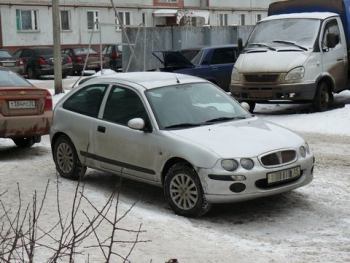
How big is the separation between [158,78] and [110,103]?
0.67 m

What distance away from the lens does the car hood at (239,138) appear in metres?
6.32

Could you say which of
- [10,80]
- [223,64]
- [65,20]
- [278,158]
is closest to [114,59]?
[65,20]

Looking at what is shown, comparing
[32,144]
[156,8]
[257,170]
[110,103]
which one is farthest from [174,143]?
[156,8]

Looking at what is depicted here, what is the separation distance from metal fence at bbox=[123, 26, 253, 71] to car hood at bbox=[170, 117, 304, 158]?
1625 centimetres

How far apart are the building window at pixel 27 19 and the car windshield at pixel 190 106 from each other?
32.6 meters

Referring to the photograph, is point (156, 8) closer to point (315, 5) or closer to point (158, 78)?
point (315, 5)

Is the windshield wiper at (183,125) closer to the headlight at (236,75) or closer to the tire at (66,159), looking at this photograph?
the tire at (66,159)

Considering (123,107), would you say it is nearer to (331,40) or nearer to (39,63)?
(331,40)

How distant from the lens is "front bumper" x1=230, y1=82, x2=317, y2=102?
44.1ft

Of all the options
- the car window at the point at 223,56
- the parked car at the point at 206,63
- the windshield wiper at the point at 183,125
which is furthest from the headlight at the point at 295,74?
the windshield wiper at the point at 183,125

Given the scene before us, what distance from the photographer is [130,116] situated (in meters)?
7.32

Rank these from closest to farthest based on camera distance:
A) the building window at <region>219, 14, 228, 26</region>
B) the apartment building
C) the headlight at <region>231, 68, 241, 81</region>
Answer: the headlight at <region>231, 68, 241, 81</region>
the apartment building
the building window at <region>219, 14, 228, 26</region>

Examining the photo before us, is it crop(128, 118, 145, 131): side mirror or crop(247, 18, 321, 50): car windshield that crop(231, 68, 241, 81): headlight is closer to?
crop(247, 18, 321, 50): car windshield

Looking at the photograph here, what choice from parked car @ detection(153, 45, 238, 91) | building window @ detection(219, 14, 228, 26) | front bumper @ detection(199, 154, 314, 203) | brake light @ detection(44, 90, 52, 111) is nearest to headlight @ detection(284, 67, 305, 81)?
parked car @ detection(153, 45, 238, 91)
